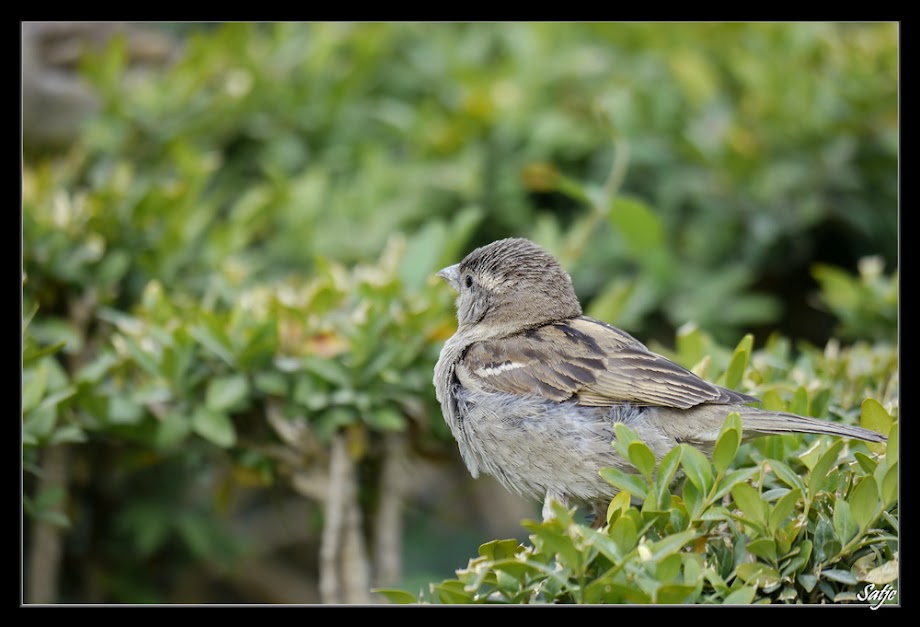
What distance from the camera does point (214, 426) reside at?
3.68 meters

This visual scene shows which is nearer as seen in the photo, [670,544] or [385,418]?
[670,544]

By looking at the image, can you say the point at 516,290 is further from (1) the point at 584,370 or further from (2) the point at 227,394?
(2) the point at 227,394

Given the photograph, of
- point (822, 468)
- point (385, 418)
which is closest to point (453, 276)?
point (385, 418)

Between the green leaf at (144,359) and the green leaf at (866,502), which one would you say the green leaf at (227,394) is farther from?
the green leaf at (866,502)

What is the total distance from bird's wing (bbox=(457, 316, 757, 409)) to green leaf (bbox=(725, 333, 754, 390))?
0.28 meters

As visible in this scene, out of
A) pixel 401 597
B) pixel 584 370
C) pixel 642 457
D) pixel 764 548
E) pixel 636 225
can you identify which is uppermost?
pixel 636 225

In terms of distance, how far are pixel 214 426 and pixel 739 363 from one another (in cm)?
187

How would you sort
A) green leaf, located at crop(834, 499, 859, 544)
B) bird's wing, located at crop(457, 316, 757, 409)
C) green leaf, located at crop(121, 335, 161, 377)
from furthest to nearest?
green leaf, located at crop(121, 335, 161, 377), bird's wing, located at crop(457, 316, 757, 409), green leaf, located at crop(834, 499, 859, 544)

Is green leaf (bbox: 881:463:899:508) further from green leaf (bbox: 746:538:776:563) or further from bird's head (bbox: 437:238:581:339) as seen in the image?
bird's head (bbox: 437:238:581:339)

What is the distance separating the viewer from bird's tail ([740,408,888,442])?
276cm

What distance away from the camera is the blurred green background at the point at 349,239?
12.6ft

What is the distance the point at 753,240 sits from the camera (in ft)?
17.4

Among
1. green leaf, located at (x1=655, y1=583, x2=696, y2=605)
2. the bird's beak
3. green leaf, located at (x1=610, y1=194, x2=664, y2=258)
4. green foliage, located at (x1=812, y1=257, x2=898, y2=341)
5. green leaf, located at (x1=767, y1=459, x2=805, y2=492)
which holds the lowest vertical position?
green leaf, located at (x1=655, y1=583, x2=696, y2=605)

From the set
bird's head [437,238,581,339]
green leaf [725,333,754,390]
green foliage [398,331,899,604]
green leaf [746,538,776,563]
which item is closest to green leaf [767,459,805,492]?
green foliage [398,331,899,604]
